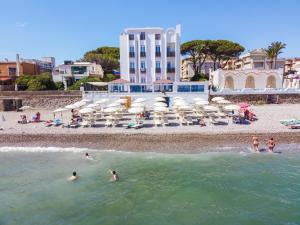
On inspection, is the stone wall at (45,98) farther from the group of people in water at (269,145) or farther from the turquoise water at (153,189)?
the group of people in water at (269,145)

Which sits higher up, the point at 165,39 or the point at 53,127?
the point at 165,39

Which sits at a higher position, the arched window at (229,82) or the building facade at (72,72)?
the building facade at (72,72)

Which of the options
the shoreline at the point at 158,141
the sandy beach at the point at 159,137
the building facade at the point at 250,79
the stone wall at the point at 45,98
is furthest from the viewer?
the building facade at the point at 250,79

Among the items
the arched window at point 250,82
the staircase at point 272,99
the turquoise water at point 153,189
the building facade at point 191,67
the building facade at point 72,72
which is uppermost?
the building facade at point 191,67

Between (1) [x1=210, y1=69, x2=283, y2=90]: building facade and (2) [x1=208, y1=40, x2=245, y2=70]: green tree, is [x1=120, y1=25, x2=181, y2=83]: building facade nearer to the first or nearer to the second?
(1) [x1=210, y1=69, x2=283, y2=90]: building facade

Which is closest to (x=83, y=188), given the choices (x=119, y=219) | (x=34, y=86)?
(x=119, y=219)

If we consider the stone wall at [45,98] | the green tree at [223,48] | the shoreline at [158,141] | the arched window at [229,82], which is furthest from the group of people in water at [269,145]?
the green tree at [223,48]

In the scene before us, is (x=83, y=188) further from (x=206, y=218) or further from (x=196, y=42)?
(x=196, y=42)
